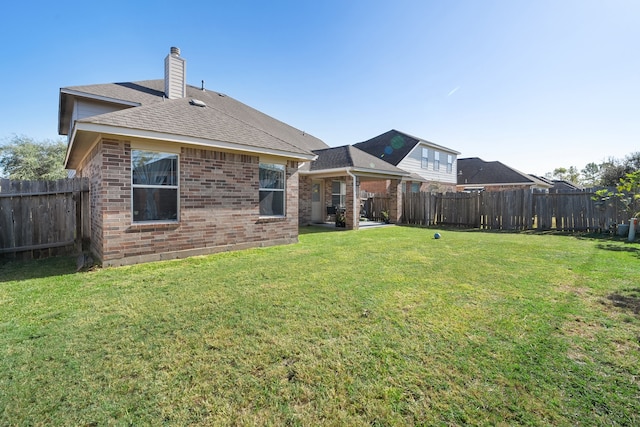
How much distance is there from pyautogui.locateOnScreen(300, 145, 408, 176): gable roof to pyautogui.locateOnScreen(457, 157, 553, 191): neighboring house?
1805 cm

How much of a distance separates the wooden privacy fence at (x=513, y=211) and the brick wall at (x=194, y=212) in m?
9.32

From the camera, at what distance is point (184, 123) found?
682 cm

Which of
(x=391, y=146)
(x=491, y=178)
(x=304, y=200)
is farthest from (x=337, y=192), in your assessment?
(x=491, y=178)

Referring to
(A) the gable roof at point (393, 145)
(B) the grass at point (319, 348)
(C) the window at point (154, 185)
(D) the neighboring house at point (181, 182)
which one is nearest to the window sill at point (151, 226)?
(D) the neighboring house at point (181, 182)

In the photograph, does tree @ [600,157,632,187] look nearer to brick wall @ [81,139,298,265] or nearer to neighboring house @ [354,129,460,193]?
neighboring house @ [354,129,460,193]

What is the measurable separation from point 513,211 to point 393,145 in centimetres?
1160

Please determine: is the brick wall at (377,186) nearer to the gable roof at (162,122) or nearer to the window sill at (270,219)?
the gable roof at (162,122)

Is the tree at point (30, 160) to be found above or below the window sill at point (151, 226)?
above

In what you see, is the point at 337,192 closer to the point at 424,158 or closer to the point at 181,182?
the point at 181,182

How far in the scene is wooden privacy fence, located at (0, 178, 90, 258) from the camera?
6.55 m

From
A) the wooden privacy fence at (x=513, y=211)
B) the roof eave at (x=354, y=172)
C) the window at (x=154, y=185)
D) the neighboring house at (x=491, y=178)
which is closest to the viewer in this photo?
the window at (x=154, y=185)

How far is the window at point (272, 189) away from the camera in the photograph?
27.1ft

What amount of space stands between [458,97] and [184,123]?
12.1 metres

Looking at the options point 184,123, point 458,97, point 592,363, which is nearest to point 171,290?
point 184,123
